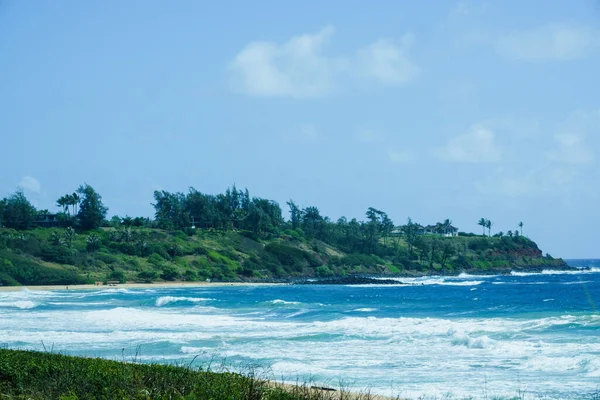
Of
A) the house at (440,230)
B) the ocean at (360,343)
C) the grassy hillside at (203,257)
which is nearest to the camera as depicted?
the ocean at (360,343)

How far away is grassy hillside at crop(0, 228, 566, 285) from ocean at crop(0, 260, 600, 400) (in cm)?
3822

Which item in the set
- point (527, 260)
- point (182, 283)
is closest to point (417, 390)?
point (182, 283)

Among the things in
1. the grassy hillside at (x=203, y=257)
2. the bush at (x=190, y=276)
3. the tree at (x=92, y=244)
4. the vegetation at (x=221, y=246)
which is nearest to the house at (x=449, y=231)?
the vegetation at (x=221, y=246)

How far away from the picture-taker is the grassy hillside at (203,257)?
81.6 meters

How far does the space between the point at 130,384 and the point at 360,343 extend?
55.3 ft

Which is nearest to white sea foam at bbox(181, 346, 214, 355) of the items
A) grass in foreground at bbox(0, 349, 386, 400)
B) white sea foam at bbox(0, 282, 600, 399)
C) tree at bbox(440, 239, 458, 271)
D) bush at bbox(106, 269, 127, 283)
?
white sea foam at bbox(0, 282, 600, 399)

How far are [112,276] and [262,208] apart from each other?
158ft

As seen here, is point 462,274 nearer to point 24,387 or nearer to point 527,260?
point 527,260

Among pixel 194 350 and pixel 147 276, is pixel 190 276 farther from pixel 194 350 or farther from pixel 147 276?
pixel 194 350

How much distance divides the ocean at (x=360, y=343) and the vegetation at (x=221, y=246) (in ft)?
137

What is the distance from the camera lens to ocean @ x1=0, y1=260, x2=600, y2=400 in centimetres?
1769

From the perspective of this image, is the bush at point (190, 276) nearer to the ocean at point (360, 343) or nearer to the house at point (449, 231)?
the ocean at point (360, 343)

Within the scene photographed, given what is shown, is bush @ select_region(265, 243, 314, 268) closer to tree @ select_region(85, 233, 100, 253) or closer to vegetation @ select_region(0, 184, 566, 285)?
vegetation @ select_region(0, 184, 566, 285)

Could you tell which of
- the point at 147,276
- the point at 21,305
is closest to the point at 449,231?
the point at 147,276
